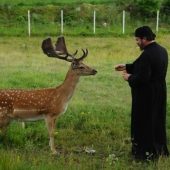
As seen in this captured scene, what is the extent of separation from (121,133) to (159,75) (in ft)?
7.34

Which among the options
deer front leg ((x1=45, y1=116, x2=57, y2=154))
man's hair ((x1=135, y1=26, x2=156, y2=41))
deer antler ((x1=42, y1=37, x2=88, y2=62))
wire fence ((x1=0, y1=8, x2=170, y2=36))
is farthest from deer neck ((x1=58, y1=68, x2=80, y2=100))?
wire fence ((x1=0, y1=8, x2=170, y2=36))

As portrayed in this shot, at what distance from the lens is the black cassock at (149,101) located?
8.48 metres

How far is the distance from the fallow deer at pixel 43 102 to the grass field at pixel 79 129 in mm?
481

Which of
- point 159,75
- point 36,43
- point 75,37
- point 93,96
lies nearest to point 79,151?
point 159,75

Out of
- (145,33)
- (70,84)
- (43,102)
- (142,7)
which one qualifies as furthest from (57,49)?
(142,7)

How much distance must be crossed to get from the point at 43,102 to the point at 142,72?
1762mm

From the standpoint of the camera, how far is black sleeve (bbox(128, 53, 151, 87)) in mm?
8430

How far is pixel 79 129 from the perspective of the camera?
35.5 feet

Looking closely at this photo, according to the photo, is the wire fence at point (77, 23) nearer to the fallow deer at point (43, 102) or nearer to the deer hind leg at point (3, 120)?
the fallow deer at point (43, 102)

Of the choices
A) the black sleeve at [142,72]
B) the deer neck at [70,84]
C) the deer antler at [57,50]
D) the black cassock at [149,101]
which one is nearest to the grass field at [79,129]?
the black cassock at [149,101]

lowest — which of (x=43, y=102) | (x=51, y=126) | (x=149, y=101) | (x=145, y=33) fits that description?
(x=51, y=126)

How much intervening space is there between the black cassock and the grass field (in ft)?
1.11

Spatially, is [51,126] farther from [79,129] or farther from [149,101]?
[149,101]

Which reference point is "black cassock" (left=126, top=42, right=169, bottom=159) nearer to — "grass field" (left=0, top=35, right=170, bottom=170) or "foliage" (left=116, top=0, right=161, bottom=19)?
"grass field" (left=0, top=35, right=170, bottom=170)
